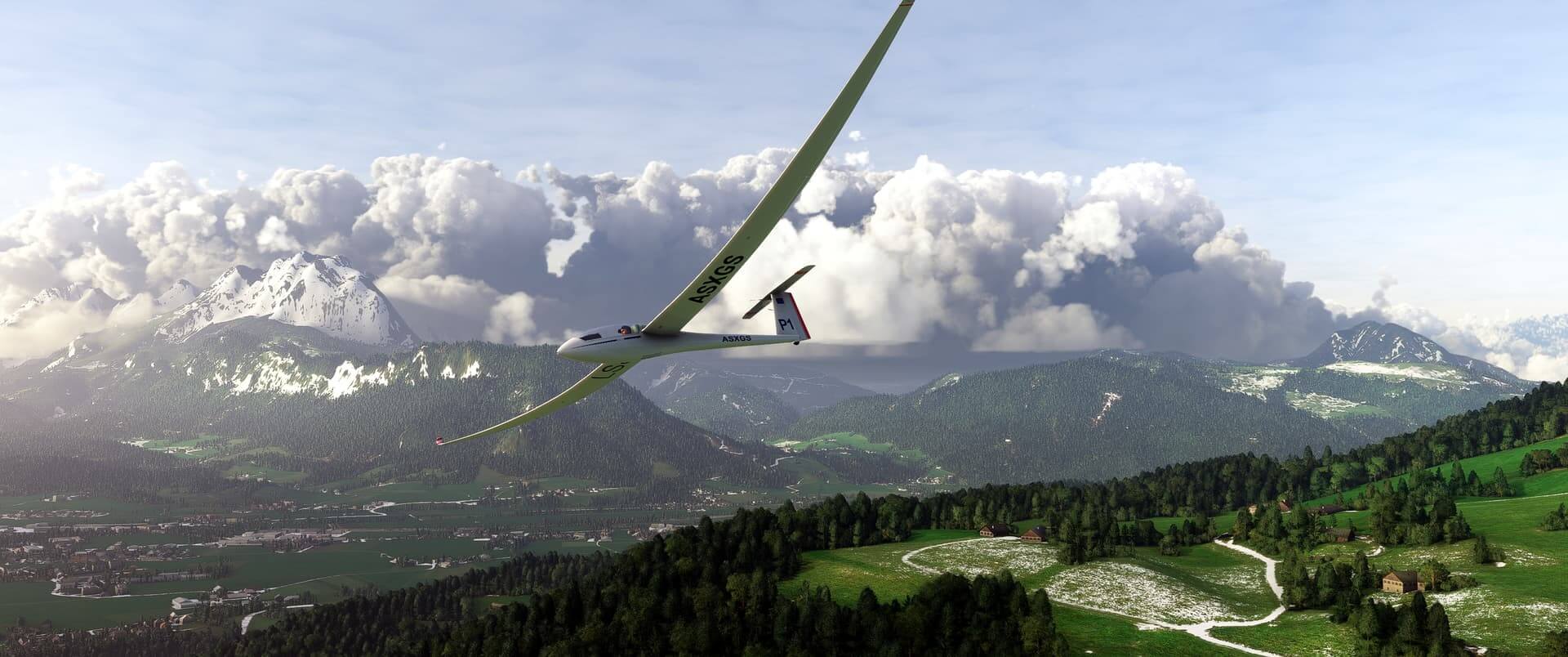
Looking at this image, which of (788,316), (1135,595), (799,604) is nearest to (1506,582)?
(1135,595)

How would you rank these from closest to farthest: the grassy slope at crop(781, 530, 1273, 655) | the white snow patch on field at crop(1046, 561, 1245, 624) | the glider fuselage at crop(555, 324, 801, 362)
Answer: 1. the glider fuselage at crop(555, 324, 801, 362)
2. the grassy slope at crop(781, 530, 1273, 655)
3. the white snow patch on field at crop(1046, 561, 1245, 624)

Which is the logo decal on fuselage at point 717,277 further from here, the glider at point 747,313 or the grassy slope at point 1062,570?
the grassy slope at point 1062,570

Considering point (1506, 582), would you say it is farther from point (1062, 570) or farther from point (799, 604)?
point (799, 604)

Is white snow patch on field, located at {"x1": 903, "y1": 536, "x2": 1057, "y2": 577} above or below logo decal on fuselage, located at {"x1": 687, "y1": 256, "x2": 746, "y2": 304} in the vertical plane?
below

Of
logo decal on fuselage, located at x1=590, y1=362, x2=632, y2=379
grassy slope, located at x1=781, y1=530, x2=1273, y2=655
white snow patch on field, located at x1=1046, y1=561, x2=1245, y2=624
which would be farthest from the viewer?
white snow patch on field, located at x1=1046, y1=561, x2=1245, y2=624

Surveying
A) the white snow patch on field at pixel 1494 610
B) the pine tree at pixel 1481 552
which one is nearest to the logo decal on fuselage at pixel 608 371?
the white snow patch on field at pixel 1494 610

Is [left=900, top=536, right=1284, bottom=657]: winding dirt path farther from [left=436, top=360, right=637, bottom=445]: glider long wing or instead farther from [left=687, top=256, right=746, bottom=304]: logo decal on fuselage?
[left=687, top=256, right=746, bottom=304]: logo decal on fuselage

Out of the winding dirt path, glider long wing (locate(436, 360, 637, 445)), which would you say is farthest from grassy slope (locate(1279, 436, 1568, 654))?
glider long wing (locate(436, 360, 637, 445))
